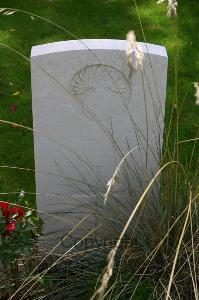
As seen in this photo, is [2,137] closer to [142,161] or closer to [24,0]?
[142,161]

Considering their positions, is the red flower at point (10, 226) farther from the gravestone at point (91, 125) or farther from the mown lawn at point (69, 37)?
the mown lawn at point (69, 37)

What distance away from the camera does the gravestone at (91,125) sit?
2744 millimetres

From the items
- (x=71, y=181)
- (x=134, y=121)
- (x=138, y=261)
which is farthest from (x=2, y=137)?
(x=138, y=261)

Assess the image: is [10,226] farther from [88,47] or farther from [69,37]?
[69,37]

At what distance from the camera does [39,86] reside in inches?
110

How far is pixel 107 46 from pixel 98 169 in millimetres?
690

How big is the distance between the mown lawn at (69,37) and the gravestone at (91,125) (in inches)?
30.3

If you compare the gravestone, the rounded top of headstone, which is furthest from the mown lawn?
the rounded top of headstone

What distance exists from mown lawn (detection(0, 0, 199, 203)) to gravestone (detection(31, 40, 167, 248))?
2.52 ft

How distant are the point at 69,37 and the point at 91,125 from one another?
2.47m

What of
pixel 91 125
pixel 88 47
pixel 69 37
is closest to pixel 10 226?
pixel 91 125

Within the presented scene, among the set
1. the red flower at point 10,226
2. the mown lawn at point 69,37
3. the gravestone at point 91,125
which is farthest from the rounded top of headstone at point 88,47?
the mown lawn at point 69,37

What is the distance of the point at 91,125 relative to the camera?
2943 mm

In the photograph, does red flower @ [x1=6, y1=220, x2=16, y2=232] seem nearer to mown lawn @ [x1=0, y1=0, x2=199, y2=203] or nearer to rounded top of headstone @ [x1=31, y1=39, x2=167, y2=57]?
rounded top of headstone @ [x1=31, y1=39, x2=167, y2=57]
